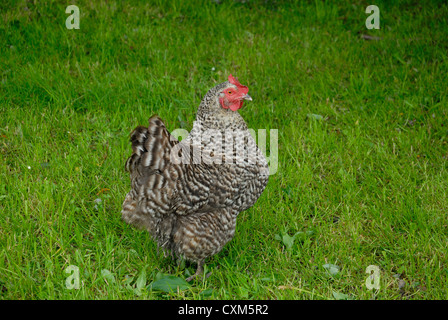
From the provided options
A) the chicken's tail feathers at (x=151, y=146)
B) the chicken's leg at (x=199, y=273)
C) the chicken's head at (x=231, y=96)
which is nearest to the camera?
the chicken's tail feathers at (x=151, y=146)

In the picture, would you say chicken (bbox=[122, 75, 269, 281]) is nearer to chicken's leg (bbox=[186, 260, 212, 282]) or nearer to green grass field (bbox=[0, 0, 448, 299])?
chicken's leg (bbox=[186, 260, 212, 282])

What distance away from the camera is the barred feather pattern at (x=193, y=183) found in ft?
10.1

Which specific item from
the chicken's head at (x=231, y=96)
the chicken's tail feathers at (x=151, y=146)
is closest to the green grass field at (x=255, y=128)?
the chicken's tail feathers at (x=151, y=146)

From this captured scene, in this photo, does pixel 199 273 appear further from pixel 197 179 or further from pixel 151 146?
pixel 151 146

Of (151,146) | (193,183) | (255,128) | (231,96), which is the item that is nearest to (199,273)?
(193,183)

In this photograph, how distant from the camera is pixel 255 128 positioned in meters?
5.13

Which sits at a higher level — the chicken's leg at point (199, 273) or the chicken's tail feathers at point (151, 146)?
the chicken's tail feathers at point (151, 146)

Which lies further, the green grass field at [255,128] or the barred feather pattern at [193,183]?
the green grass field at [255,128]

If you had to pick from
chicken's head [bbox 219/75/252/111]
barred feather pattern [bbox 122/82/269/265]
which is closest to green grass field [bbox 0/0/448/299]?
barred feather pattern [bbox 122/82/269/265]

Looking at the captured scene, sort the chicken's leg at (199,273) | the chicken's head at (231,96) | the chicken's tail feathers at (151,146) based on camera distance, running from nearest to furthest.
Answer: the chicken's tail feathers at (151,146) < the chicken's head at (231,96) < the chicken's leg at (199,273)

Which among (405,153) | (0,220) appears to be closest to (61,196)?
(0,220)

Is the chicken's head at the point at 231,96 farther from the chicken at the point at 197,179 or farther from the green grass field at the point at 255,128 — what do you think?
the green grass field at the point at 255,128

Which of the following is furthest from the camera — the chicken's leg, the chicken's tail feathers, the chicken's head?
the chicken's leg

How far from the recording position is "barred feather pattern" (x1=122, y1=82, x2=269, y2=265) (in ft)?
10.1
